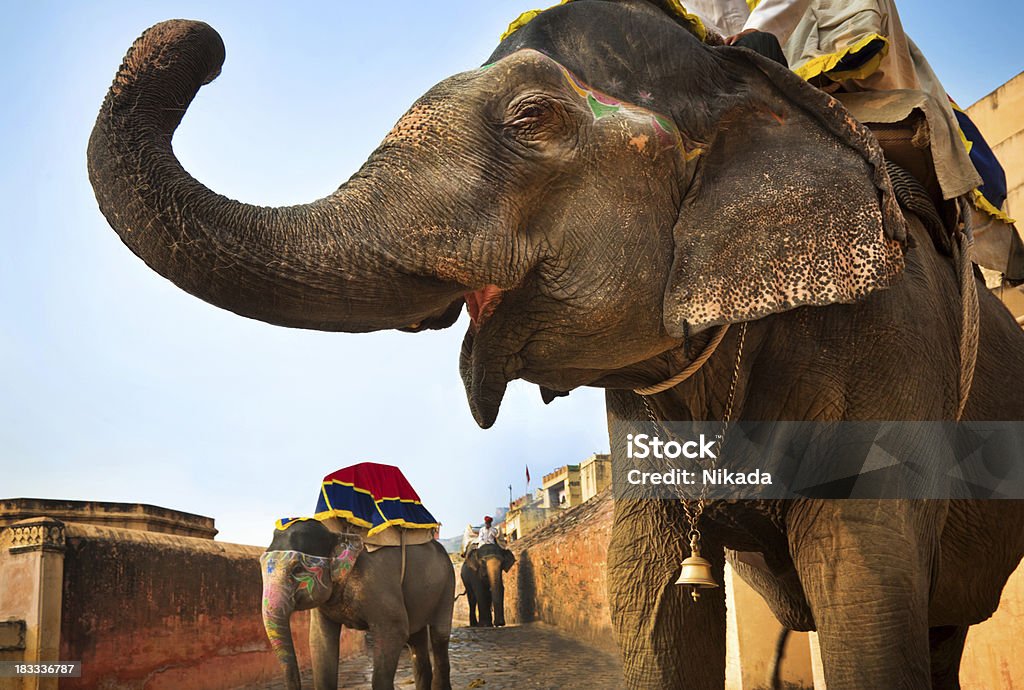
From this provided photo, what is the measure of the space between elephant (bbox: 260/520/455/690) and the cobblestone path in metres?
1.17

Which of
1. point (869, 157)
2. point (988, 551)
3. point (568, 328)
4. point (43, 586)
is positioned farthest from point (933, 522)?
point (43, 586)

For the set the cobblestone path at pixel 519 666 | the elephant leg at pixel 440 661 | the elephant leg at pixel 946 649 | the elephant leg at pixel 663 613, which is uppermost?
the elephant leg at pixel 663 613

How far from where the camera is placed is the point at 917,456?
7.54ft

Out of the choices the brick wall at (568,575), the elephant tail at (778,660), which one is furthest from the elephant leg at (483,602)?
the elephant tail at (778,660)

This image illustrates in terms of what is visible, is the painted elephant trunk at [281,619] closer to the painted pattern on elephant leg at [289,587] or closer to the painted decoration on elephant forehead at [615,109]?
the painted pattern on elephant leg at [289,587]

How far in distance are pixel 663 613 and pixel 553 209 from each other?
1251 mm

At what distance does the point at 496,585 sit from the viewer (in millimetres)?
22719

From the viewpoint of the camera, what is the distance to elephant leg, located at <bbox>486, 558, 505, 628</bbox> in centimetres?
2272

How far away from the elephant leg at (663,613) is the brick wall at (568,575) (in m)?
9.52

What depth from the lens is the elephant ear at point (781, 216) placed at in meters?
2.03

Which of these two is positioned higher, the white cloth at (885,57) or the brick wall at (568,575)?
the white cloth at (885,57)

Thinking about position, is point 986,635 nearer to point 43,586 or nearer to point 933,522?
point 933,522

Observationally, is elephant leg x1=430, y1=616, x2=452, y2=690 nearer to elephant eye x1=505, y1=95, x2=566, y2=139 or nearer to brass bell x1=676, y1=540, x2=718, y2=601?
brass bell x1=676, y1=540, x2=718, y2=601

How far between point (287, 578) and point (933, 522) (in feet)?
18.2
